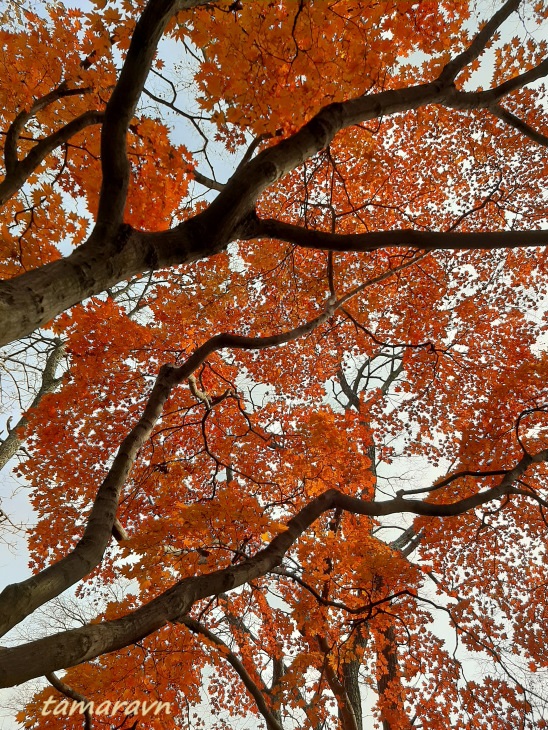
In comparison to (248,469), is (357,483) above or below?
below

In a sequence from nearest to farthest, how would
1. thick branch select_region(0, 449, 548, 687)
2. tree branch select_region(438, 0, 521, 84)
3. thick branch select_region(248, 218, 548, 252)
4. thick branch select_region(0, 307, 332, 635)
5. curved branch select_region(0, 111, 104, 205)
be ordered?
thick branch select_region(0, 449, 548, 687) < thick branch select_region(0, 307, 332, 635) < thick branch select_region(248, 218, 548, 252) < curved branch select_region(0, 111, 104, 205) < tree branch select_region(438, 0, 521, 84)

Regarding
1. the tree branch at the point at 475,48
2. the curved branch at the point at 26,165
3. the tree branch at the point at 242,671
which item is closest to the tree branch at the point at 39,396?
the curved branch at the point at 26,165

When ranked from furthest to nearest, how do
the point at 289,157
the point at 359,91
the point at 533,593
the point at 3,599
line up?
1. the point at 533,593
2. the point at 359,91
3. the point at 289,157
4. the point at 3,599

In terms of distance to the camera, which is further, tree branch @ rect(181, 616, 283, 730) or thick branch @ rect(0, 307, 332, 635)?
tree branch @ rect(181, 616, 283, 730)

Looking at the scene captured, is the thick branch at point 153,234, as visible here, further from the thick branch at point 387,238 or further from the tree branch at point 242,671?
the tree branch at point 242,671

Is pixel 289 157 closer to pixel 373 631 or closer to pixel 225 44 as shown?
pixel 225 44

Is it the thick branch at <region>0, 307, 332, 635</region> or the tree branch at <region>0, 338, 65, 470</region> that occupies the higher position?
the tree branch at <region>0, 338, 65, 470</region>

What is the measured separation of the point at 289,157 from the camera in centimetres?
267

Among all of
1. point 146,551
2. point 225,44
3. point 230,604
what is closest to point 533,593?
point 230,604

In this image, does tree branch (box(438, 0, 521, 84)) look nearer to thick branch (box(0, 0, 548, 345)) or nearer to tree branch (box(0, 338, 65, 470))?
thick branch (box(0, 0, 548, 345))

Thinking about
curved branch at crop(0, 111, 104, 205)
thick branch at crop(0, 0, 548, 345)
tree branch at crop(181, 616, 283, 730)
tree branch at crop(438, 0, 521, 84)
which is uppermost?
tree branch at crop(438, 0, 521, 84)

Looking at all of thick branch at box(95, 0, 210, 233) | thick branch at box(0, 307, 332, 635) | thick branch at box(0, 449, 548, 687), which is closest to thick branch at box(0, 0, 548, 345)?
thick branch at box(95, 0, 210, 233)

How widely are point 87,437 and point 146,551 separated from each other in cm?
482

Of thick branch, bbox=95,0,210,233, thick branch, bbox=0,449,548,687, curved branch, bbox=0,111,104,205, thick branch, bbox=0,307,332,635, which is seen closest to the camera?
thick branch, bbox=0,449,548,687
